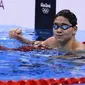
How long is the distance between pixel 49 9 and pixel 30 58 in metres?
3.45

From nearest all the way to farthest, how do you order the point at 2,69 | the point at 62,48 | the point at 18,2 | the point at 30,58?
1. the point at 2,69
2. the point at 30,58
3. the point at 62,48
4. the point at 18,2

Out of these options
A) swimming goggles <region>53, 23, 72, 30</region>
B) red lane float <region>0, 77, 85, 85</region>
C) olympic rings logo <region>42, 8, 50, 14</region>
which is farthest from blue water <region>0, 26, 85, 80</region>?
olympic rings logo <region>42, 8, 50, 14</region>

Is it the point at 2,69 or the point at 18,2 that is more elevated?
the point at 18,2

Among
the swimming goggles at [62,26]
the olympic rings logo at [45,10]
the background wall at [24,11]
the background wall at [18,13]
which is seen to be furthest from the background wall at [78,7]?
the swimming goggles at [62,26]

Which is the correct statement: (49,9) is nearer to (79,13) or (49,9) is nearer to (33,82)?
(79,13)

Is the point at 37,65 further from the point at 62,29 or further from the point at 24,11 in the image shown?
the point at 24,11

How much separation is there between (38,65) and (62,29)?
0.56 meters

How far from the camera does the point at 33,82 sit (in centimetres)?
252

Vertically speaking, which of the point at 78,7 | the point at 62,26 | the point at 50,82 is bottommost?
the point at 50,82

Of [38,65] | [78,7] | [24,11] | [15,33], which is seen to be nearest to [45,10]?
[24,11]

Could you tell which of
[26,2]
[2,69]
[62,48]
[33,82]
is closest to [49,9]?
[26,2]

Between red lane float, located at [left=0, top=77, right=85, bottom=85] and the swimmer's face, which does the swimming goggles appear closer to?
the swimmer's face

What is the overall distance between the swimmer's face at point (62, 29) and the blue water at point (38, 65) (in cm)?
21

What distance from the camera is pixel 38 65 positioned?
318 centimetres
